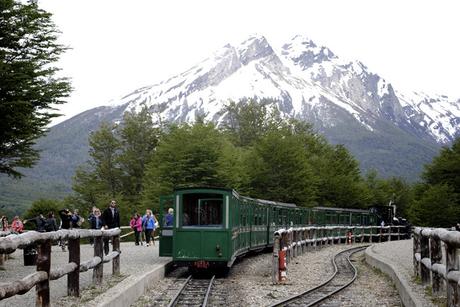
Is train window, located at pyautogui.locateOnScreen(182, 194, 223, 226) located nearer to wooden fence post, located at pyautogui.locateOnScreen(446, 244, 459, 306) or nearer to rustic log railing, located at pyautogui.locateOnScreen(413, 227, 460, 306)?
rustic log railing, located at pyautogui.locateOnScreen(413, 227, 460, 306)

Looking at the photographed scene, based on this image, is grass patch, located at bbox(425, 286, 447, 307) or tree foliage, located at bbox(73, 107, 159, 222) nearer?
grass patch, located at bbox(425, 286, 447, 307)

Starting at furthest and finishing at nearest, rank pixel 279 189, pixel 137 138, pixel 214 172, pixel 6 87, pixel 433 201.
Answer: pixel 137 138 < pixel 433 201 < pixel 279 189 < pixel 214 172 < pixel 6 87

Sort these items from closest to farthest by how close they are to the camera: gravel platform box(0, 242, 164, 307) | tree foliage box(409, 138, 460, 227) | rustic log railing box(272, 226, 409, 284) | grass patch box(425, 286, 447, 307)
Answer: grass patch box(425, 286, 447, 307), gravel platform box(0, 242, 164, 307), rustic log railing box(272, 226, 409, 284), tree foliage box(409, 138, 460, 227)

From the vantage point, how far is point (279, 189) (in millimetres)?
69625

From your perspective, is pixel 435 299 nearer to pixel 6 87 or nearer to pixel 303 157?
pixel 6 87

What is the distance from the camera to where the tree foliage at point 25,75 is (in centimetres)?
2077

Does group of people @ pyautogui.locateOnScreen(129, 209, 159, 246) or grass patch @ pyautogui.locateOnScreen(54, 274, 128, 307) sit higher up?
group of people @ pyautogui.locateOnScreen(129, 209, 159, 246)

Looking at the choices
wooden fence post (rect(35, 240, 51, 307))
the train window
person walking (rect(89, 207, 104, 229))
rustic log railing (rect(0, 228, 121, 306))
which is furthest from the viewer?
person walking (rect(89, 207, 104, 229))

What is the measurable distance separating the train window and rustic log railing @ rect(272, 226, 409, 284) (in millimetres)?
1799

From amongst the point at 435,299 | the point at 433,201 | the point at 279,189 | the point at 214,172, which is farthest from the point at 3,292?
the point at 433,201

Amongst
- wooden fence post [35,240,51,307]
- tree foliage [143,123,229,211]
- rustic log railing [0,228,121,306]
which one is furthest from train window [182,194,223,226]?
tree foliage [143,123,229,211]

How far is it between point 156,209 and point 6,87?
40.5 m

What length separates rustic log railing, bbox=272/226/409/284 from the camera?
19108 millimetres

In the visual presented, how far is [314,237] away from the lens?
36594 millimetres
